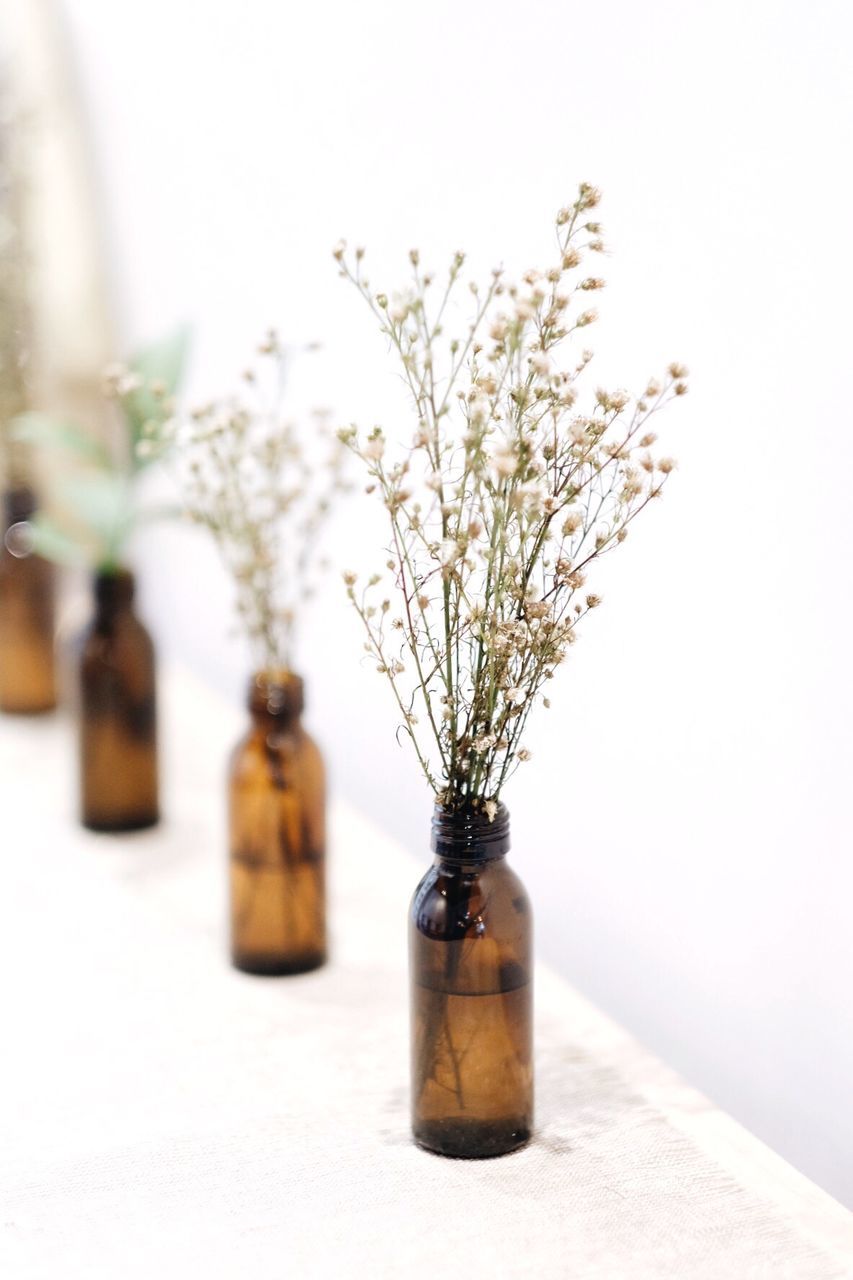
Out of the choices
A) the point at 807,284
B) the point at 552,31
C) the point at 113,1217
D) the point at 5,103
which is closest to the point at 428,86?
the point at 552,31

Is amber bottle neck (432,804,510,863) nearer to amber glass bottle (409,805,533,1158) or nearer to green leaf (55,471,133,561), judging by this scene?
amber glass bottle (409,805,533,1158)

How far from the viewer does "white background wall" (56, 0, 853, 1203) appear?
3.22 ft

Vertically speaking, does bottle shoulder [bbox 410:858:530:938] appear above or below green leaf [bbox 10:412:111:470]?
below

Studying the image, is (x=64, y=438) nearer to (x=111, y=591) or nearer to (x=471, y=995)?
(x=111, y=591)

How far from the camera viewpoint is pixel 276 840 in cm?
126

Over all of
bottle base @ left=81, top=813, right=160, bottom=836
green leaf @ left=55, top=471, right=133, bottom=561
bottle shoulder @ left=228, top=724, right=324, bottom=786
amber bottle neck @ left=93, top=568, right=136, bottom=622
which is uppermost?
green leaf @ left=55, top=471, right=133, bottom=561

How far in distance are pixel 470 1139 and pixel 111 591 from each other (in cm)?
76

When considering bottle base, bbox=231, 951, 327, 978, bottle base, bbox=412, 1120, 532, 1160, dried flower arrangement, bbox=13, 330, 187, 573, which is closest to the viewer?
bottle base, bbox=412, 1120, 532, 1160

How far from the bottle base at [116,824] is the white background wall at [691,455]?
0.71ft

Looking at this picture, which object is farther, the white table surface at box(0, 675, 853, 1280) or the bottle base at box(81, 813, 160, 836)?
the bottle base at box(81, 813, 160, 836)

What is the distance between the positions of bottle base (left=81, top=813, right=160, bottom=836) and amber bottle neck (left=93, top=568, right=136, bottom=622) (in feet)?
0.69

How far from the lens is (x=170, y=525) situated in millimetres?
2398

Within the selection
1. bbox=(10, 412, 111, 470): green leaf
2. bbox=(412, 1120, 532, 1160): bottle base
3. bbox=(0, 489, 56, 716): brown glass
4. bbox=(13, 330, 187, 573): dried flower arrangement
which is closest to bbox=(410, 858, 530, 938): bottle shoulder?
bbox=(412, 1120, 532, 1160): bottle base

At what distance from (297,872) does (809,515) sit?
1.72ft
